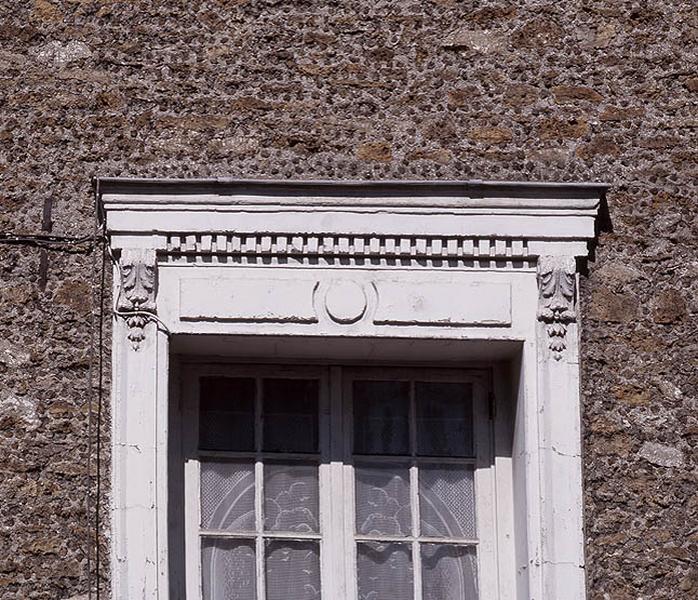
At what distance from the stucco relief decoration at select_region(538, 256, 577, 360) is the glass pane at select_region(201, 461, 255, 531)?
1167 mm

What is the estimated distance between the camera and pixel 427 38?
8.27m

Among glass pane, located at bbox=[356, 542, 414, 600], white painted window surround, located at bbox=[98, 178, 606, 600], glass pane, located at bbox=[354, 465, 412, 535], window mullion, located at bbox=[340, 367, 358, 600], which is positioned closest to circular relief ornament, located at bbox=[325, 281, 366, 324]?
white painted window surround, located at bbox=[98, 178, 606, 600]

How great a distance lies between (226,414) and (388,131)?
3.86 ft

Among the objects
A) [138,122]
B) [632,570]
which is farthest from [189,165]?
[632,570]

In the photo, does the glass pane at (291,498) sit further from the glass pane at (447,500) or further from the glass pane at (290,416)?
the glass pane at (447,500)

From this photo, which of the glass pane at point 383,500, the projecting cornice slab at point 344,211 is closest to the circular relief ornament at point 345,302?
the projecting cornice slab at point 344,211

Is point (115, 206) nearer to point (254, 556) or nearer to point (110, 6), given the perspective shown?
point (110, 6)

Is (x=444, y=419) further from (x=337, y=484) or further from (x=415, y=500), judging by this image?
(x=337, y=484)

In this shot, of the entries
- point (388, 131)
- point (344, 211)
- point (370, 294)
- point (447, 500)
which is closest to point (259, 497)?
point (447, 500)

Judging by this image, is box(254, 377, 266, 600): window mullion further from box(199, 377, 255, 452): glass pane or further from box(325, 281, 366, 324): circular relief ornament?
box(325, 281, 366, 324): circular relief ornament

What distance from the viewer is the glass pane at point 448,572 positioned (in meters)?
7.97

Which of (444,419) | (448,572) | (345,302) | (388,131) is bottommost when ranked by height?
(448,572)

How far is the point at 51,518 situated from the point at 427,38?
2.21m

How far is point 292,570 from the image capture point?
7945 millimetres
